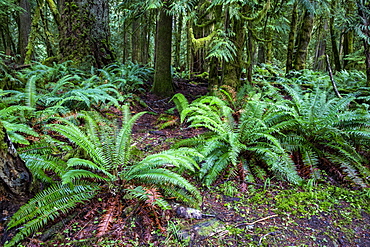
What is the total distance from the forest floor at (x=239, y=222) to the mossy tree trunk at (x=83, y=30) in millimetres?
5967

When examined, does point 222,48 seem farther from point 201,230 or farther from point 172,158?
point 201,230

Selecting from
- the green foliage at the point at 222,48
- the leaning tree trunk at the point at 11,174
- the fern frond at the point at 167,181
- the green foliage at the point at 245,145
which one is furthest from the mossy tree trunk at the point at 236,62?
the leaning tree trunk at the point at 11,174

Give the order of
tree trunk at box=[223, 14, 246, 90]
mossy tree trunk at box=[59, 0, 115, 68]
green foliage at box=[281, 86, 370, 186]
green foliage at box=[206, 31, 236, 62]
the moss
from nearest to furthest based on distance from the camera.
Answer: the moss, green foliage at box=[281, 86, 370, 186], green foliage at box=[206, 31, 236, 62], tree trunk at box=[223, 14, 246, 90], mossy tree trunk at box=[59, 0, 115, 68]

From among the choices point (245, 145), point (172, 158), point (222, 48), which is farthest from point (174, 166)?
point (222, 48)

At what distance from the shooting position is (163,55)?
654cm

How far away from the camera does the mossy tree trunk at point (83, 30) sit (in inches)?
266

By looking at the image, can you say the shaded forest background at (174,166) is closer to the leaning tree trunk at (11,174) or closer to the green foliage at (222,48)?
the leaning tree trunk at (11,174)

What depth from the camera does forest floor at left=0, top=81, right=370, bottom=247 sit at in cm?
202

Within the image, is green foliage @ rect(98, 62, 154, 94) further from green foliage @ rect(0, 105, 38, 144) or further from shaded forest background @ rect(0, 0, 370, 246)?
green foliage @ rect(0, 105, 38, 144)

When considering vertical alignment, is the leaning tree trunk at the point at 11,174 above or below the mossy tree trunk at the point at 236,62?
below

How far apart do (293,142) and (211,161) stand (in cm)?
131

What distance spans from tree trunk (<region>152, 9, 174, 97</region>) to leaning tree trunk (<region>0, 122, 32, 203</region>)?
503 cm

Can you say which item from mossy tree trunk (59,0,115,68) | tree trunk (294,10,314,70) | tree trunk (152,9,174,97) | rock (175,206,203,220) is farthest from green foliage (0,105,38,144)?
tree trunk (294,10,314,70)

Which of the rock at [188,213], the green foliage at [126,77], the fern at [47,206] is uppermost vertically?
the green foliage at [126,77]
